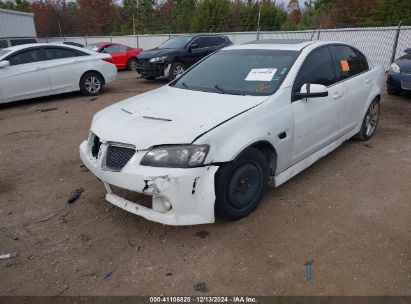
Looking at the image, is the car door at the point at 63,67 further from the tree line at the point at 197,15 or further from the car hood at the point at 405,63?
the tree line at the point at 197,15

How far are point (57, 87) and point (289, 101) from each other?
7.46 m

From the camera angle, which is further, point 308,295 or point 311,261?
point 311,261

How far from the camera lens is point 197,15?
26.3m

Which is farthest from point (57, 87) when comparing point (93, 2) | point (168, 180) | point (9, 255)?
point (93, 2)

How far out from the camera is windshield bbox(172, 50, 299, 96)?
3654mm

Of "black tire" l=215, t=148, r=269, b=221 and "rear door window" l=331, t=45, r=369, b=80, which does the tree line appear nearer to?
"rear door window" l=331, t=45, r=369, b=80

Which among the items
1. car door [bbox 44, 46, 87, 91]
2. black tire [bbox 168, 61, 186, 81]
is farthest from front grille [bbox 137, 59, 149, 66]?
car door [bbox 44, 46, 87, 91]

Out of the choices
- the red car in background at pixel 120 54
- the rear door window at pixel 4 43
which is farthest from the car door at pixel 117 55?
the rear door window at pixel 4 43

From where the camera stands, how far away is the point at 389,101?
27.2 ft

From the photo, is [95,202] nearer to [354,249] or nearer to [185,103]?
[185,103]

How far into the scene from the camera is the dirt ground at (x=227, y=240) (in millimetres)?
2645

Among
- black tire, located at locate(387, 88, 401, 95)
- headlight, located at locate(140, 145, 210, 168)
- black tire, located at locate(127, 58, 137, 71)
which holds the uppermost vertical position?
headlight, located at locate(140, 145, 210, 168)

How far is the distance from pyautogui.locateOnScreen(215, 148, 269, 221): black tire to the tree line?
567 inches

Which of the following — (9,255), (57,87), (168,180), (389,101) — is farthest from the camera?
(57,87)
